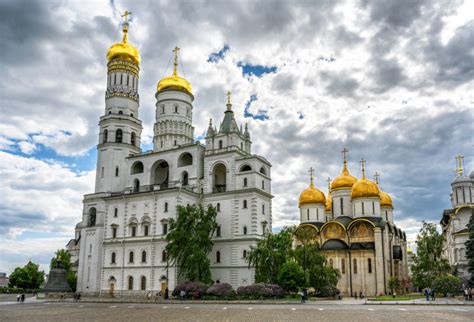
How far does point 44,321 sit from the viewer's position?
2170cm

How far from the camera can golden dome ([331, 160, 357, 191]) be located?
6303 cm

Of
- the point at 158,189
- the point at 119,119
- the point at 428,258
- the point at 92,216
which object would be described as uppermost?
the point at 119,119

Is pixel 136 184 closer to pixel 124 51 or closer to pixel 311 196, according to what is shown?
pixel 124 51

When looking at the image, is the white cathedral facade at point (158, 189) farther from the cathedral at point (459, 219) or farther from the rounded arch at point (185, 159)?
the cathedral at point (459, 219)

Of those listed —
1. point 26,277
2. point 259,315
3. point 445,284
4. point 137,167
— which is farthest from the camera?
point 26,277

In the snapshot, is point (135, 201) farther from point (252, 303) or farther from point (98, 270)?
point (252, 303)

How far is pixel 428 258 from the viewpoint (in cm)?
4700

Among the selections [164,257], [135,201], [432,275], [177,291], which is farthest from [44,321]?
[432,275]

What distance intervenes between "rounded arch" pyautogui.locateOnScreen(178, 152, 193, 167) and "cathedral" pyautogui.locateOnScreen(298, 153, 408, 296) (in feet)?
46.9

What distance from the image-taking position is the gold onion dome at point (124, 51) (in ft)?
191

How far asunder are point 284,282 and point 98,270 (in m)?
22.9

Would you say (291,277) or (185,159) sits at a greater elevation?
(185,159)

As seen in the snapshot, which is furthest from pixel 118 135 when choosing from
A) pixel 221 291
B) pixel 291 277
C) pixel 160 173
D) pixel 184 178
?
pixel 291 277

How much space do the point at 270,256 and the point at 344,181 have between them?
26.1 meters
